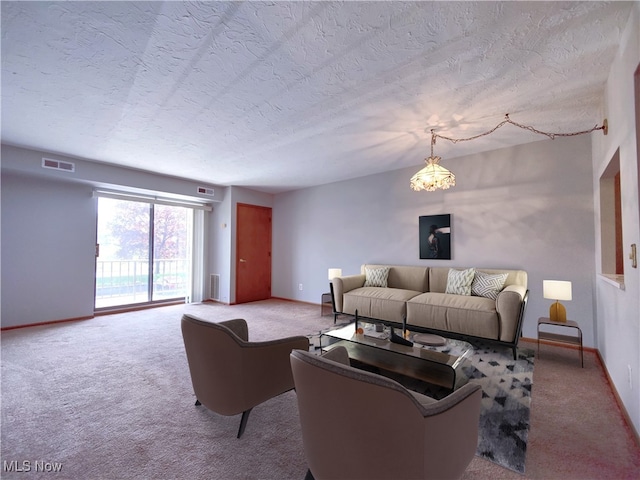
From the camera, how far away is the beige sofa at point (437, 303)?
115 inches

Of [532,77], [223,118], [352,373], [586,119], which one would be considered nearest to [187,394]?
[352,373]

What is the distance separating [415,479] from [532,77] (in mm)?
2781

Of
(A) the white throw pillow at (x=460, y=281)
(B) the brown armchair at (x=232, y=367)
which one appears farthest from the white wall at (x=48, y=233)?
(A) the white throw pillow at (x=460, y=281)

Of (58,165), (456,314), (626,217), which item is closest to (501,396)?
(456,314)

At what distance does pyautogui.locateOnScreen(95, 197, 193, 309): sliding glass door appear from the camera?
4967mm

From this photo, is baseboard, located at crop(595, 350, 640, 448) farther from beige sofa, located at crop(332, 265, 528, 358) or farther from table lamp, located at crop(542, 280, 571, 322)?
beige sofa, located at crop(332, 265, 528, 358)

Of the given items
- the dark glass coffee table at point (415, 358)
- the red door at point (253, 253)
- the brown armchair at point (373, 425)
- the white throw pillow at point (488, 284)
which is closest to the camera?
the brown armchair at point (373, 425)

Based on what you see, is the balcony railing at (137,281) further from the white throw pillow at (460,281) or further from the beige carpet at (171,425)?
the white throw pillow at (460,281)

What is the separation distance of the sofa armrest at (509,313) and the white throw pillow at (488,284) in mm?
451

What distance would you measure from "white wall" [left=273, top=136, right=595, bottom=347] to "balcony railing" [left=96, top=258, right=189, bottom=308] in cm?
299

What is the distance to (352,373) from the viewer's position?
0.92m

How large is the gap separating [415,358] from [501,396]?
0.72m

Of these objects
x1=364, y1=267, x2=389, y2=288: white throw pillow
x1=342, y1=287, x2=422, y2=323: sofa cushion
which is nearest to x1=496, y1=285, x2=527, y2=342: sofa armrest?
x1=342, y1=287, x2=422, y2=323: sofa cushion

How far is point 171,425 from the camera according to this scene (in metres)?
1.82
